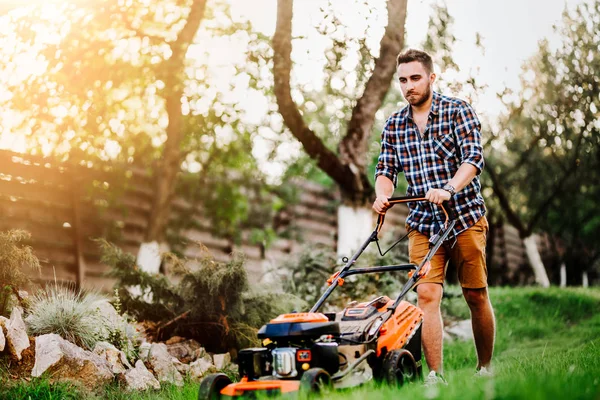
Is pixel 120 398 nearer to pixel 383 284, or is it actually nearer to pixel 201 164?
pixel 383 284

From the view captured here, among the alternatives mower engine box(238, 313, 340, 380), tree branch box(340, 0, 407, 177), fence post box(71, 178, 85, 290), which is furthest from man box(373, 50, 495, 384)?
fence post box(71, 178, 85, 290)

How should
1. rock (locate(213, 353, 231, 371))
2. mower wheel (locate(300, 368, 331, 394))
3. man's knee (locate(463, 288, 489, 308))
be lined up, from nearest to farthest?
mower wheel (locate(300, 368, 331, 394)) < man's knee (locate(463, 288, 489, 308)) < rock (locate(213, 353, 231, 371))

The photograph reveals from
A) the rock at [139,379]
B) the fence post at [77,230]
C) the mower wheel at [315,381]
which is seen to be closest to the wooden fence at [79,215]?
the fence post at [77,230]

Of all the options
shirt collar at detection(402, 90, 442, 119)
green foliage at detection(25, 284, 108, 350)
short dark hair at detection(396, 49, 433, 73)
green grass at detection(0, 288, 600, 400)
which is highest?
short dark hair at detection(396, 49, 433, 73)

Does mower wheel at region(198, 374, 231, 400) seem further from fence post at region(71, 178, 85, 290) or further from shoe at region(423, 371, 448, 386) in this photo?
fence post at region(71, 178, 85, 290)

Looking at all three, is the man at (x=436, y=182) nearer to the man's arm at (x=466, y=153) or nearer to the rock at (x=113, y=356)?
the man's arm at (x=466, y=153)

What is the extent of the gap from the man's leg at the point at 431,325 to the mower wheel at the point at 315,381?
1022 millimetres

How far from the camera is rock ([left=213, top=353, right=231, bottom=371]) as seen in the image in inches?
204

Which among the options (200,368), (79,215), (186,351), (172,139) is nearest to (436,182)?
(200,368)

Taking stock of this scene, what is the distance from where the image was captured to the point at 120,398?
4.15 meters

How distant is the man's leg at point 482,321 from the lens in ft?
14.2

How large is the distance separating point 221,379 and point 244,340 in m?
1.96

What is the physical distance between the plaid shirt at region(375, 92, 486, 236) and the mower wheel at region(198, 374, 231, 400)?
4.94ft

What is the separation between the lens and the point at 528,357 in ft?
17.2
